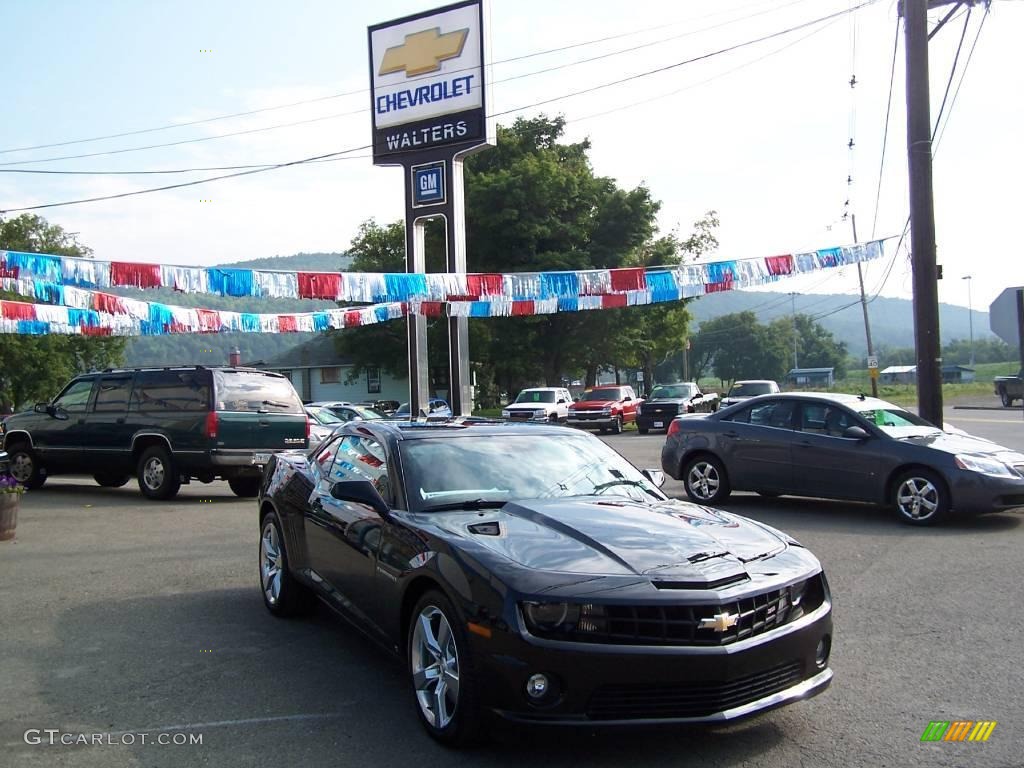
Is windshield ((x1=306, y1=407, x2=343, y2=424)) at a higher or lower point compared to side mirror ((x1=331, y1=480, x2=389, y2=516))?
lower

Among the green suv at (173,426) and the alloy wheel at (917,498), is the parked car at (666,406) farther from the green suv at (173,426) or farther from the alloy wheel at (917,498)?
the alloy wheel at (917,498)

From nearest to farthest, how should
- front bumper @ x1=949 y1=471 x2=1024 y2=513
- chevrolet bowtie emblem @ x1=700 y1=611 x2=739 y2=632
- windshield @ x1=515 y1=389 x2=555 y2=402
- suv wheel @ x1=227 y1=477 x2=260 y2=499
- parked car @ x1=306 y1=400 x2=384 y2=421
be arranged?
chevrolet bowtie emblem @ x1=700 y1=611 x2=739 y2=632 < front bumper @ x1=949 y1=471 x2=1024 y2=513 < suv wheel @ x1=227 y1=477 x2=260 y2=499 < parked car @ x1=306 y1=400 x2=384 y2=421 < windshield @ x1=515 y1=389 x2=555 y2=402

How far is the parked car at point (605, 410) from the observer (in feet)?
107

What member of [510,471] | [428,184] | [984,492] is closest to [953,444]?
[984,492]

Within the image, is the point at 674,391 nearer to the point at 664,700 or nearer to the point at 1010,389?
the point at 1010,389

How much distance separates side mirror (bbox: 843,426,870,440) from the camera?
10766mm

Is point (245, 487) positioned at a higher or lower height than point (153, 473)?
lower

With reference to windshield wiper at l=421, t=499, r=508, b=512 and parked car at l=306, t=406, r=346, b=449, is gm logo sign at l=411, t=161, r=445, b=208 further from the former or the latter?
windshield wiper at l=421, t=499, r=508, b=512

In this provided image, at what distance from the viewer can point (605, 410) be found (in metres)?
32.6

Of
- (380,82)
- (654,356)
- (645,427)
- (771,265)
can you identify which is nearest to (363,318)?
(380,82)

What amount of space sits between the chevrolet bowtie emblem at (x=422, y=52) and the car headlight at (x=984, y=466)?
18453mm

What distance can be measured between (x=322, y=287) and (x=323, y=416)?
6415 mm

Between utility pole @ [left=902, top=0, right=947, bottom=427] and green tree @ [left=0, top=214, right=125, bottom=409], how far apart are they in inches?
1521

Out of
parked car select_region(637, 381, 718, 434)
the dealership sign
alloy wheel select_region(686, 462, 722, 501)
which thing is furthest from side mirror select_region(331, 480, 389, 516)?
parked car select_region(637, 381, 718, 434)
